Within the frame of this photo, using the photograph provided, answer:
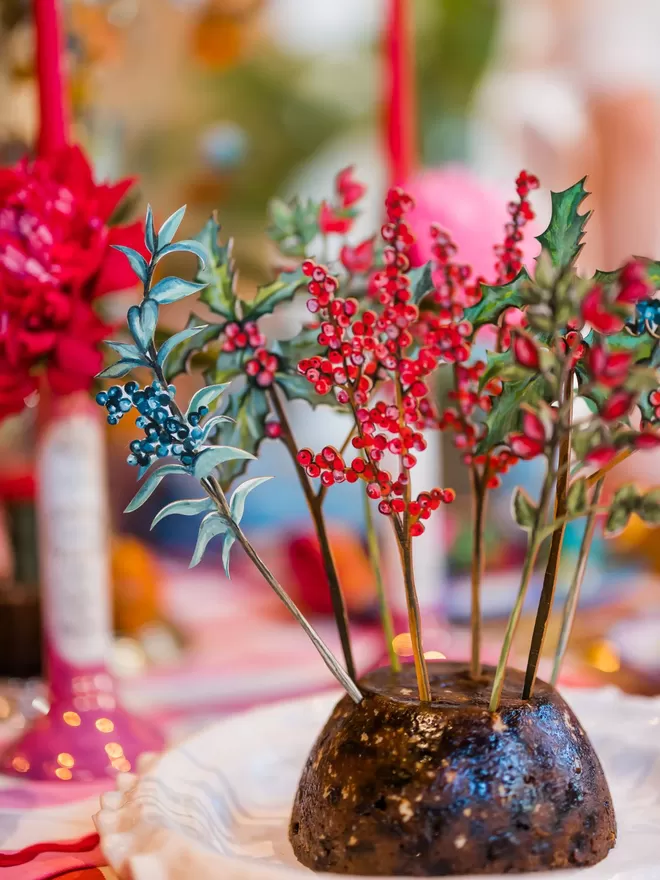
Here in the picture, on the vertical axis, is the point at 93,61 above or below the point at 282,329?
above

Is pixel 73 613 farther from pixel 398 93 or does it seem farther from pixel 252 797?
pixel 398 93

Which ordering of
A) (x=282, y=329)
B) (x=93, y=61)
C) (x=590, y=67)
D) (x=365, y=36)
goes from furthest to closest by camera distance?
(x=365, y=36) → (x=590, y=67) → (x=282, y=329) → (x=93, y=61)

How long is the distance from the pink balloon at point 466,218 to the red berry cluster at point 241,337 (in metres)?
0.12

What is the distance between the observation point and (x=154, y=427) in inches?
11.5

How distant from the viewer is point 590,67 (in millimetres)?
1166

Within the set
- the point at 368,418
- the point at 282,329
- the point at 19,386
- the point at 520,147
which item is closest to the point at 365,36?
the point at 520,147

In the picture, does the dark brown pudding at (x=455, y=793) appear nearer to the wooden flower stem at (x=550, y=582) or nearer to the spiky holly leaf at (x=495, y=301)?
the wooden flower stem at (x=550, y=582)

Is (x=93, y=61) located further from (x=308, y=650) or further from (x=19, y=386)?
(x=308, y=650)

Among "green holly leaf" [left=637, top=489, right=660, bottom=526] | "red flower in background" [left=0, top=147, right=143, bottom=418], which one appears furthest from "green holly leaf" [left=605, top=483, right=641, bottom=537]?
"red flower in background" [left=0, top=147, right=143, bottom=418]

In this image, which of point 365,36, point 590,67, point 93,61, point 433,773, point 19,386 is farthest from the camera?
point 365,36

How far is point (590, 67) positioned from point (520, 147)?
0.12m

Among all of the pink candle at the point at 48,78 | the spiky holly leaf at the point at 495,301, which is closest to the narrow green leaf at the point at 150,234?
the spiky holly leaf at the point at 495,301

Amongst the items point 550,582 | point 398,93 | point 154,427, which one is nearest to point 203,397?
point 154,427

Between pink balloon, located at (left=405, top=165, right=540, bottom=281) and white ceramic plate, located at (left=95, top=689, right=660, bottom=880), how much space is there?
0.20 m
